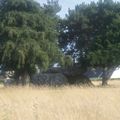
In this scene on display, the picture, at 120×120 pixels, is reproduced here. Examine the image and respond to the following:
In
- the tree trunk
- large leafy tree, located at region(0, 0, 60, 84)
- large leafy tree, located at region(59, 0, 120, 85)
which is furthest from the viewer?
large leafy tree, located at region(59, 0, 120, 85)

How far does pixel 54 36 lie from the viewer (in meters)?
46.3

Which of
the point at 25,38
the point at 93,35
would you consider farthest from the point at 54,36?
the point at 93,35

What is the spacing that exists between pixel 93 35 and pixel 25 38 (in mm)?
13964

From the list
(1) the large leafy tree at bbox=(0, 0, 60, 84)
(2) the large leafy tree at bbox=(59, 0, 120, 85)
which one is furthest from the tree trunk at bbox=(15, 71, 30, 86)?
(2) the large leafy tree at bbox=(59, 0, 120, 85)

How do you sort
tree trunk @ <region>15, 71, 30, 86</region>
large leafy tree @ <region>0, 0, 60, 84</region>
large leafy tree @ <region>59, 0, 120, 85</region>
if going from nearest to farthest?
large leafy tree @ <region>0, 0, 60, 84</region> → tree trunk @ <region>15, 71, 30, 86</region> → large leafy tree @ <region>59, 0, 120, 85</region>

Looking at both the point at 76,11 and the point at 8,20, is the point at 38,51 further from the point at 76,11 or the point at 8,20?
the point at 76,11

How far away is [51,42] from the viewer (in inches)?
1754

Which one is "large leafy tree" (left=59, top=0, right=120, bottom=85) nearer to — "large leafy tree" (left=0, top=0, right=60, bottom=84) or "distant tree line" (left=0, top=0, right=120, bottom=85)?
"distant tree line" (left=0, top=0, right=120, bottom=85)

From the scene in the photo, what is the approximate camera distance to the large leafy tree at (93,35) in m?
50.4

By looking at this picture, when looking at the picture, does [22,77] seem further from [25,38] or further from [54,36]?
[54,36]

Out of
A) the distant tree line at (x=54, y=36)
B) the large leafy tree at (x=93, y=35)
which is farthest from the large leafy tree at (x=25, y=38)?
the large leafy tree at (x=93, y=35)

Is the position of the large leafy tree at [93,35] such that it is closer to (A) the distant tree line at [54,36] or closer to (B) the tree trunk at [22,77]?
(A) the distant tree line at [54,36]

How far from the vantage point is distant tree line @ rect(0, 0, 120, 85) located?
137ft

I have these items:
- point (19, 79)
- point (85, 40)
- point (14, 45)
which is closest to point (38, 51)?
point (14, 45)
